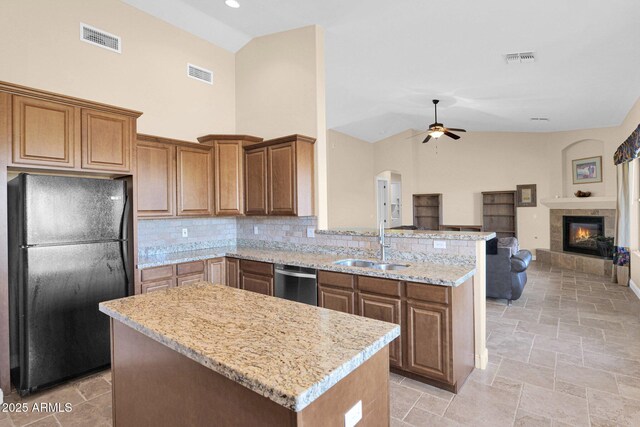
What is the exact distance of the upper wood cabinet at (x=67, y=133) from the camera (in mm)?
2514

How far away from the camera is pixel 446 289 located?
7.93 feet

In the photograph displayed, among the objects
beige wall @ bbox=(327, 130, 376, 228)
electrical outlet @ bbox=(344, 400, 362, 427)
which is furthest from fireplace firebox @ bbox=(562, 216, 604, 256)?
electrical outlet @ bbox=(344, 400, 362, 427)

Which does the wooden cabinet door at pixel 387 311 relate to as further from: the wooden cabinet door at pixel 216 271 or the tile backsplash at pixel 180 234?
the tile backsplash at pixel 180 234

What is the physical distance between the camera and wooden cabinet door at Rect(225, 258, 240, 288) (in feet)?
12.9

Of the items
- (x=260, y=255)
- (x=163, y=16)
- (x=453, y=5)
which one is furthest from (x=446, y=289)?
(x=163, y=16)

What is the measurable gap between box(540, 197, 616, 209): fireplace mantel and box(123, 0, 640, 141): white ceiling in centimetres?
161

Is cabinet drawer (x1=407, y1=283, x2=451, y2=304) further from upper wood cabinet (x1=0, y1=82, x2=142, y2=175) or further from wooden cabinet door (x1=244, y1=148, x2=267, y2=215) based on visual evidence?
upper wood cabinet (x1=0, y1=82, x2=142, y2=175)

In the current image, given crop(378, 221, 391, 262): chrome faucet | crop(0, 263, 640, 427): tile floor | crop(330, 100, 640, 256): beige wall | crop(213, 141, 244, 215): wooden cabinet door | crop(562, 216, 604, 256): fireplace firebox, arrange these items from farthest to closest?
crop(330, 100, 640, 256): beige wall → crop(562, 216, 604, 256): fireplace firebox → crop(213, 141, 244, 215): wooden cabinet door → crop(378, 221, 391, 262): chrome faucet → crop(0, 263, 640, 427): tile floor

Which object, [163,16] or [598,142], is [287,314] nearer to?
[163,16]

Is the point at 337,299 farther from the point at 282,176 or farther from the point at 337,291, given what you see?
the point at 282,176

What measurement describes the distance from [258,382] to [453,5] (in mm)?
3560

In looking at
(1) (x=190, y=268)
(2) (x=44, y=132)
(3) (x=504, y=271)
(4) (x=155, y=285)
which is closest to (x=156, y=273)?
(4) (x=155, y=285)

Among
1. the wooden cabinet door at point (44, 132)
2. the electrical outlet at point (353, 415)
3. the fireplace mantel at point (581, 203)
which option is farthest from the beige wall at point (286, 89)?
the fireplace mantel at point (581, 203)

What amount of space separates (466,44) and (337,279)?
302cm
